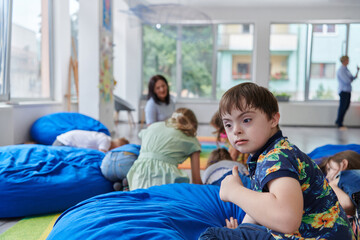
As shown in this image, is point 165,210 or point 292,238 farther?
point 165,210

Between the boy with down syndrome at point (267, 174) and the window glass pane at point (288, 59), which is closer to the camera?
the boy with down syndrome at point (267, 174)

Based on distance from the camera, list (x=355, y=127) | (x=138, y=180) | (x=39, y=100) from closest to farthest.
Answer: (x=138, y=180), (x=39, y=100), (x=355, y=127)

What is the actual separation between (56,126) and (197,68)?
5.76 meters

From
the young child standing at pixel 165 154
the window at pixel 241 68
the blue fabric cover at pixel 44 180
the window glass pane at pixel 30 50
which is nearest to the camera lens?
the blue fabric cover at pixel 44 180

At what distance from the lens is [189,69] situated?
30.0 feet

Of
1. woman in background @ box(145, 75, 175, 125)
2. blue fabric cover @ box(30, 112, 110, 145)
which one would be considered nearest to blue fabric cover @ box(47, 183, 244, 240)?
woman in background @ box(145, 75, 175, 125)

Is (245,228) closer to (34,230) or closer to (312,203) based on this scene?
(312,203)

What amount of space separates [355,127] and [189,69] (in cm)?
469

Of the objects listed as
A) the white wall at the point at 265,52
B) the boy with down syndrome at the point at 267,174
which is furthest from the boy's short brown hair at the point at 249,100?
the white wall at the point at 265,52

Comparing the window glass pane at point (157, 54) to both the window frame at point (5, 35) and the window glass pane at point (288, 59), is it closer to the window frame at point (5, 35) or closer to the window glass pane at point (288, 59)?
the window glass pane at point (288, 59)

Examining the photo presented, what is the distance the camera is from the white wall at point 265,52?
836cm

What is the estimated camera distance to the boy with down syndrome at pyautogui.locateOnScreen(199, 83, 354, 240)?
0.84 metres

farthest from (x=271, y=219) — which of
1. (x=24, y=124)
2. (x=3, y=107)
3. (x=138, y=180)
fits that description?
(x=24, y=124)

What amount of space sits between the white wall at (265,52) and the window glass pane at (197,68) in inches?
21.2
